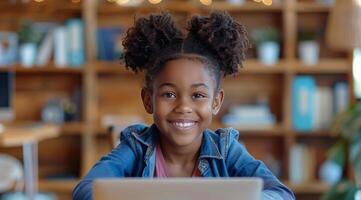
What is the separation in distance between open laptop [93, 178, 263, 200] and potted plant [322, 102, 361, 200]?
2.80m

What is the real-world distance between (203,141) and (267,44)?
9.77ft

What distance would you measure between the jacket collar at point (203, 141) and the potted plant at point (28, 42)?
3126mm

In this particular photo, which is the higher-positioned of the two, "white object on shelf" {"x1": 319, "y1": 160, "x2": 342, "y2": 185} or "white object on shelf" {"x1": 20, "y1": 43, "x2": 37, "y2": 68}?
"white object on shelf" {"x1": 20, "y1": 43, "x2": 37, "y2": 68}

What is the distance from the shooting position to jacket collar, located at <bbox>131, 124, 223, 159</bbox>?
4.75 feet

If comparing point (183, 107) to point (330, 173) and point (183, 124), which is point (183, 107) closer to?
point (183, 124)

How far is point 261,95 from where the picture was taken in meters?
4.57

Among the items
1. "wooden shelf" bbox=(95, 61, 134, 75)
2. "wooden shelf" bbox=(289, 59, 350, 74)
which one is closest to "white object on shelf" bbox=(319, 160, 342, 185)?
"wooden shelf" bbox=(289, 59, 350, 74)

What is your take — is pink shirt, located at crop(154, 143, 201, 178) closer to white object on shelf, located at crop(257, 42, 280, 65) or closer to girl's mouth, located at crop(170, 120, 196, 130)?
girl's mouth, located at crop(170, 120, 196, 130)

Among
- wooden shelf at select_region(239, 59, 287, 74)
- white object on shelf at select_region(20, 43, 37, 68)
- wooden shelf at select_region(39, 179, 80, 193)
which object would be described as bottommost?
wooden shelf at select_region(39, 179, 80, 193)

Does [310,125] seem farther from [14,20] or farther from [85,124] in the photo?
[14,20]

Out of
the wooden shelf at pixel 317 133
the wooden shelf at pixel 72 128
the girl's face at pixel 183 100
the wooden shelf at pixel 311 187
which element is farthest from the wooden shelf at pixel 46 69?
the girl's face at pixel 183 100

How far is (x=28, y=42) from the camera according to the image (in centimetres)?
446

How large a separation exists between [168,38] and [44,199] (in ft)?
10.3

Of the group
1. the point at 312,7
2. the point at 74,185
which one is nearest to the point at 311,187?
the point at 312,7
